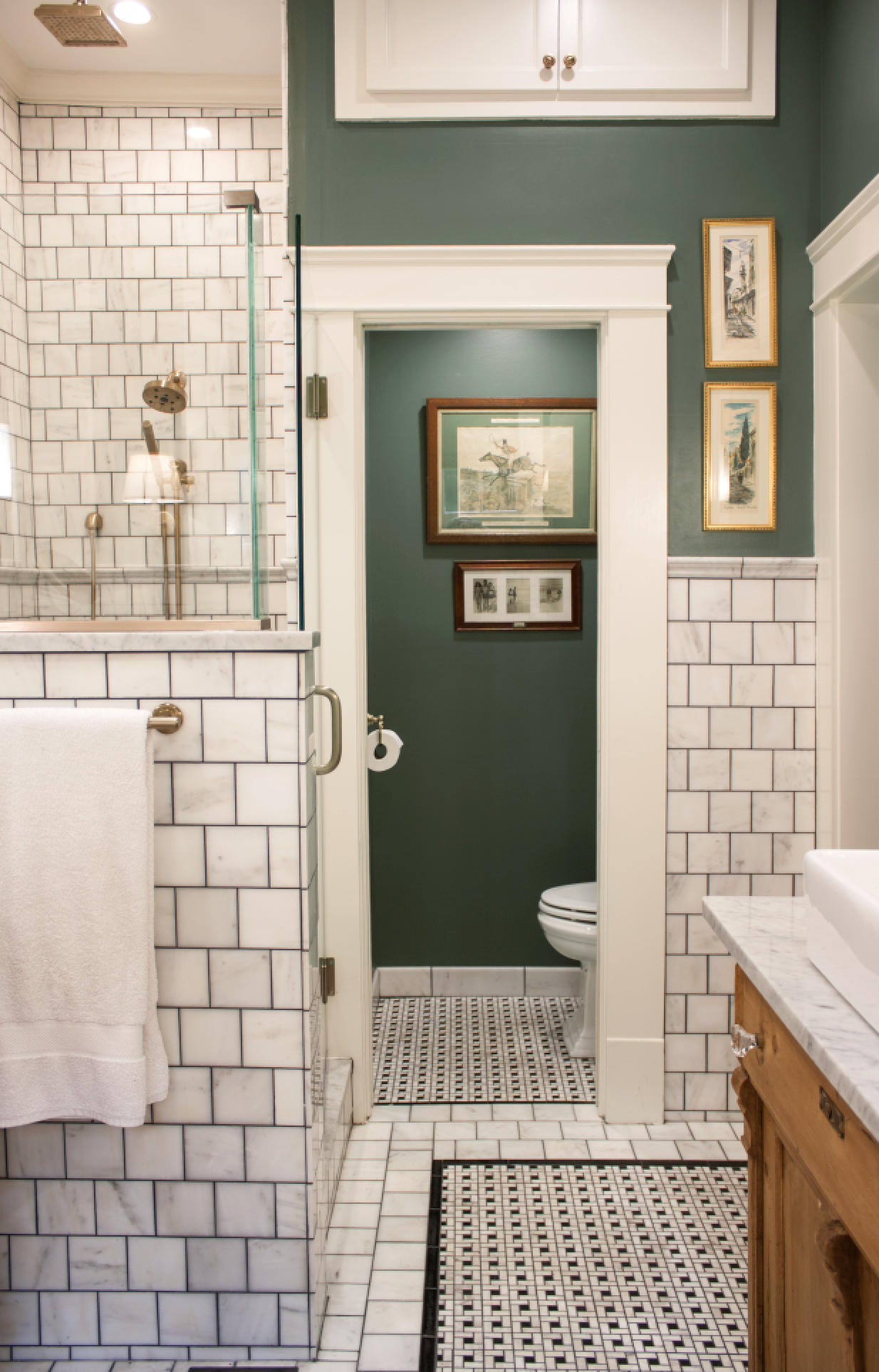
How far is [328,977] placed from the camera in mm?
2227

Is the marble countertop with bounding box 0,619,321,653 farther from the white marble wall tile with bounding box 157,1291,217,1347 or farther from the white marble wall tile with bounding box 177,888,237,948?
the white marble wall tile with bounding box 157,1291,217,1347

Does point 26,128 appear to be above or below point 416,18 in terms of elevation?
below

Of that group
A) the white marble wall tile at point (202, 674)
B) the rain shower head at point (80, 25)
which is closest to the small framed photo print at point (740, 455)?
the white marble wall tile at point (202, 674)

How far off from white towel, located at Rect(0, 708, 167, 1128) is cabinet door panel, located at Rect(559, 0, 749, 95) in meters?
1.95

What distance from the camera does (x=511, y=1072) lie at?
8.30ft

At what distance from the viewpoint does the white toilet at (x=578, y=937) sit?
2.49 meters

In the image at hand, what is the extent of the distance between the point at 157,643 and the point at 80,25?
4.74ft

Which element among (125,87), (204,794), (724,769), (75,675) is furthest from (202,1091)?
(125,87)

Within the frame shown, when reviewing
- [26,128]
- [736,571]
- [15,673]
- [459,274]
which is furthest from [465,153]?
[15,673]

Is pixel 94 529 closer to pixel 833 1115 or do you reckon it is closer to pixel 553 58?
pixel 833 1115

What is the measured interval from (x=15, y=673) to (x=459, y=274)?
146cm

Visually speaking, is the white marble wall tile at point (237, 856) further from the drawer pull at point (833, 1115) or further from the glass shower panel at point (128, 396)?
the drawer pull at point (833, 1115)

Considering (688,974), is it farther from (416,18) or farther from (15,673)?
(416,18)

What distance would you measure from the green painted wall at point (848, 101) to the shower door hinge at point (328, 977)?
7.29ft
